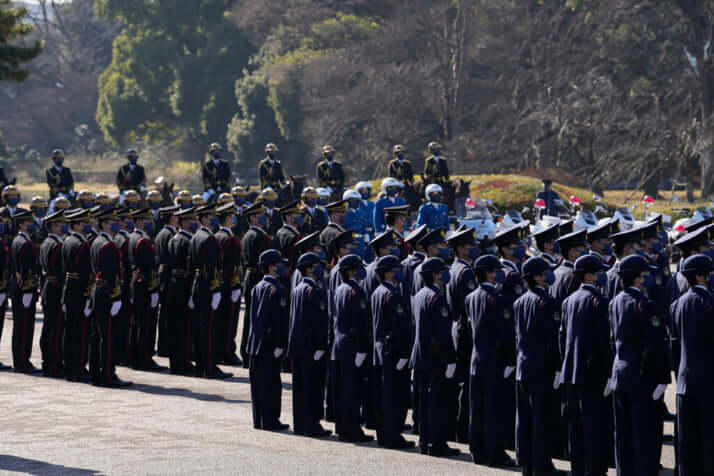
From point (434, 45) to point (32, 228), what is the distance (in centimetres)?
3516

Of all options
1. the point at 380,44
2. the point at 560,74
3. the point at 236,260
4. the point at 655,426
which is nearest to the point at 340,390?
the point at 655,426

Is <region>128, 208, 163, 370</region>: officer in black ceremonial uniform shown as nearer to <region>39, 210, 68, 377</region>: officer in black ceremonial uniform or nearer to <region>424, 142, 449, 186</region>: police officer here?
<region>39, 210, 68, 377</region>: officer in black ceremonial uniform

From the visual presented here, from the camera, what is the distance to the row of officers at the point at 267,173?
2583 centimetres

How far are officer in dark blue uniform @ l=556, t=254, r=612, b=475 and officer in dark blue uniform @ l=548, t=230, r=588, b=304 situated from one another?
46.5 inches

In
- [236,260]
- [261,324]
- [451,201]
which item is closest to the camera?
[261,324]

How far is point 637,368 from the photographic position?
30.5ft

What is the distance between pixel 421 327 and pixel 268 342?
203 centimetres

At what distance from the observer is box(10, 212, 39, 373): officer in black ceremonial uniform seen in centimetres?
1617

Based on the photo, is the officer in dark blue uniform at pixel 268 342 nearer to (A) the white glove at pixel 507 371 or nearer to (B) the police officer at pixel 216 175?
(A) the white glove at pixel 507 371

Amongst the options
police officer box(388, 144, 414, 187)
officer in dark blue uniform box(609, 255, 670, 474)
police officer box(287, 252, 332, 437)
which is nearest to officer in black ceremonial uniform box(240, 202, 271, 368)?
police officer box(287, 252, 332, 437)

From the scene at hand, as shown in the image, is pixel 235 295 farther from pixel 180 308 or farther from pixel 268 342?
pixel 268 342

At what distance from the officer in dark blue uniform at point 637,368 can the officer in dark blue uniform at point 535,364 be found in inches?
27.8

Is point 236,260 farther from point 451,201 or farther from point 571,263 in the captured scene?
point 451,201

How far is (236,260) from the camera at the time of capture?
16203 mm
